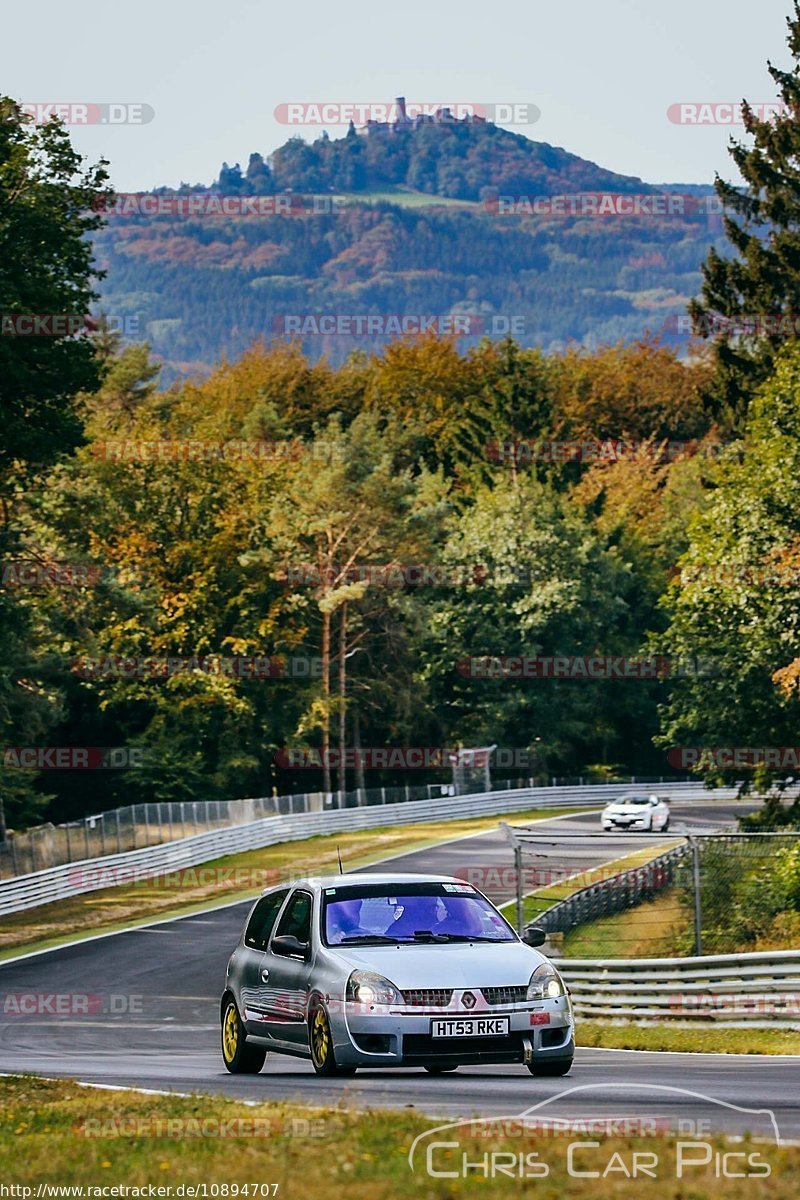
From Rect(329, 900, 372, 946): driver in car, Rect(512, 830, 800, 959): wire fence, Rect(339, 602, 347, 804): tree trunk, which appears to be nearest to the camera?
Rect(329, 900, 372, 946): driver in car

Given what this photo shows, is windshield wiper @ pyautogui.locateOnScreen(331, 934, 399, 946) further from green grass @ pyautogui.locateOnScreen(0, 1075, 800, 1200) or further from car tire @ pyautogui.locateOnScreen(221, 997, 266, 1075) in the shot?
green grass @ pyautogui.locateOnScreen(0, 1075, 800, 1200)

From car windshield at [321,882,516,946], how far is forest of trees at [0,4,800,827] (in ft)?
94.9

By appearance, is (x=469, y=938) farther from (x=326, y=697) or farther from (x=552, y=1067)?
(x=326, y=697)

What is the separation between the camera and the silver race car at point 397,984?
13.3 metres

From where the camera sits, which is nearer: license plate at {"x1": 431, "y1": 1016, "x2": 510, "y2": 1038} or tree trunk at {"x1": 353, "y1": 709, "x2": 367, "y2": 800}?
license plate at {"x1": 431, "y1": 1016, "x2": 510, "y2": 1038}

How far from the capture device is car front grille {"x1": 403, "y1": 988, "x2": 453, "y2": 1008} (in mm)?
13281

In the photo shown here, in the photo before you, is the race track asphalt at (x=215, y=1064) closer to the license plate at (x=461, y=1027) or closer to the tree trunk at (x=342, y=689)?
the license plate at (x=461, y=1027)

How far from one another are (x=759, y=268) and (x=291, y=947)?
140 feet

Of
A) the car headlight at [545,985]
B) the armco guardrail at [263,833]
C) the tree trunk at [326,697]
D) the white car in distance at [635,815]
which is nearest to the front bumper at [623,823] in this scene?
the white car in distance at [635,815]

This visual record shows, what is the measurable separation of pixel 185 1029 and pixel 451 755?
55.5m

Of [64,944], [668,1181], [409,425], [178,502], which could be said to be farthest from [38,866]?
[409,425]

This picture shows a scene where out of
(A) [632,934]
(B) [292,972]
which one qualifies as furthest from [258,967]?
(A) [632,934]

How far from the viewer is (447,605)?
87.7m

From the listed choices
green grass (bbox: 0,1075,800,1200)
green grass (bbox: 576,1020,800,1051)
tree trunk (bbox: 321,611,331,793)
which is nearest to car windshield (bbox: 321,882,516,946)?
green grass (bbox: 0,1075,800,1200)
